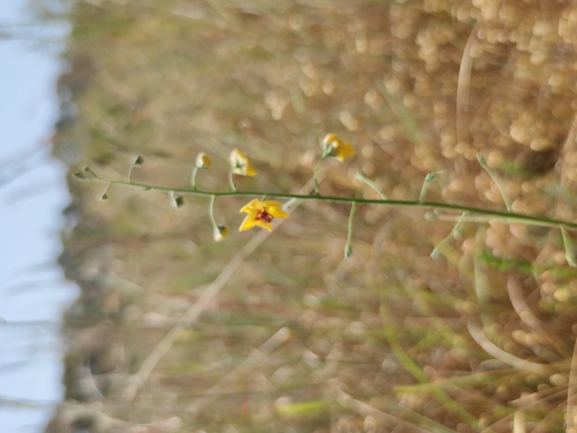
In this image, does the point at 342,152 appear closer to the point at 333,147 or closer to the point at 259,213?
the point at 333,147

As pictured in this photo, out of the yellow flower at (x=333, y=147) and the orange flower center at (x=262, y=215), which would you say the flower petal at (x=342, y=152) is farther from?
the orange flower center at (x=262, y=215)

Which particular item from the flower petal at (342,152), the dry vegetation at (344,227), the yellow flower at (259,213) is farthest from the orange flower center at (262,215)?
the dry vegetation at (344,227)

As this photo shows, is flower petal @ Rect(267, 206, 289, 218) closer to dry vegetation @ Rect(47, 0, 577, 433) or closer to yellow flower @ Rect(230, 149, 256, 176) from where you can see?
yellow flower @ Rect(230, 149, 256, 176)

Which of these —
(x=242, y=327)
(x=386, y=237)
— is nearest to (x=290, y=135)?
(x=386, y=237)

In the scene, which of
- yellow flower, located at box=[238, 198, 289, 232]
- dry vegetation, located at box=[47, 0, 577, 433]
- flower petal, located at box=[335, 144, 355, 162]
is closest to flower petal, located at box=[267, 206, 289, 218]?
A: yellow flower, located at box=[238, 198, 289, 232]

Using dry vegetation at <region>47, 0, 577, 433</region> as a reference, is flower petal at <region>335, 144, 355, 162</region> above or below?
above

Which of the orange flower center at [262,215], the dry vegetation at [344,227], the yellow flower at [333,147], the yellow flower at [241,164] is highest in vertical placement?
the yellow flower at [333,147]

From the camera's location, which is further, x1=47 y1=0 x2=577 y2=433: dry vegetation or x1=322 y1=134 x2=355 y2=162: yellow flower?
x1=47 y1=0 x2=577 y2=433: dry vegetation

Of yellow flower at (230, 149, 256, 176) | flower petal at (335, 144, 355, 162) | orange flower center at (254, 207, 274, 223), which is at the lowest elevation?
orange flower center at (254, 207, 274, 223)

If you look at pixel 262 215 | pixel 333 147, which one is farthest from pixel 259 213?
pixel 333 147

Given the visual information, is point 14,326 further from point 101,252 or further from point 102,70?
point 102,70
